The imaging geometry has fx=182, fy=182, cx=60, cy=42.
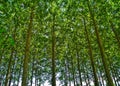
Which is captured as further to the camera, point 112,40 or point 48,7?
point 112,40

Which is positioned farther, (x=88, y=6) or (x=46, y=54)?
(x=46, y=54)

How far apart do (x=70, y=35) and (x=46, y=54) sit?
6785 mm

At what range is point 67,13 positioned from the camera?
1806 cm

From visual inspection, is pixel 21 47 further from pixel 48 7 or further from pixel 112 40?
pixel 112 40

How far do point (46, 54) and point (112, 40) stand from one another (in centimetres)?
1092

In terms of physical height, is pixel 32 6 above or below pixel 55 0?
below

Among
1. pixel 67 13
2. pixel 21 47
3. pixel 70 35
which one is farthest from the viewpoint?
pixel 70 35

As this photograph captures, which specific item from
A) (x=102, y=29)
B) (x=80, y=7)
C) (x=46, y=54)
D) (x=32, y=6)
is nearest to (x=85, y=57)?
(x=46, y=54)

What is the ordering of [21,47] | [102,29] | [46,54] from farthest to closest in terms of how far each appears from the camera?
[46,54]
[21,47]
[102,29]

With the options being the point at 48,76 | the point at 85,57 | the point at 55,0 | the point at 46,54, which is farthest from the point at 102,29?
the point at 48,76

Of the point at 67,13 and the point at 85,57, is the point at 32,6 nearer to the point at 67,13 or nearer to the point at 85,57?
the point at 67,13

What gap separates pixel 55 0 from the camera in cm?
1667

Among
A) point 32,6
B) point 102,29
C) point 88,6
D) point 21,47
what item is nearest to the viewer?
point 32,6

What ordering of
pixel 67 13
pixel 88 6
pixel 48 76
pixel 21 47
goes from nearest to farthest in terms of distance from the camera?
1. pixel 88 6
2. pixel 67 13
3. pixel 21 47
4. pixel 48 76
